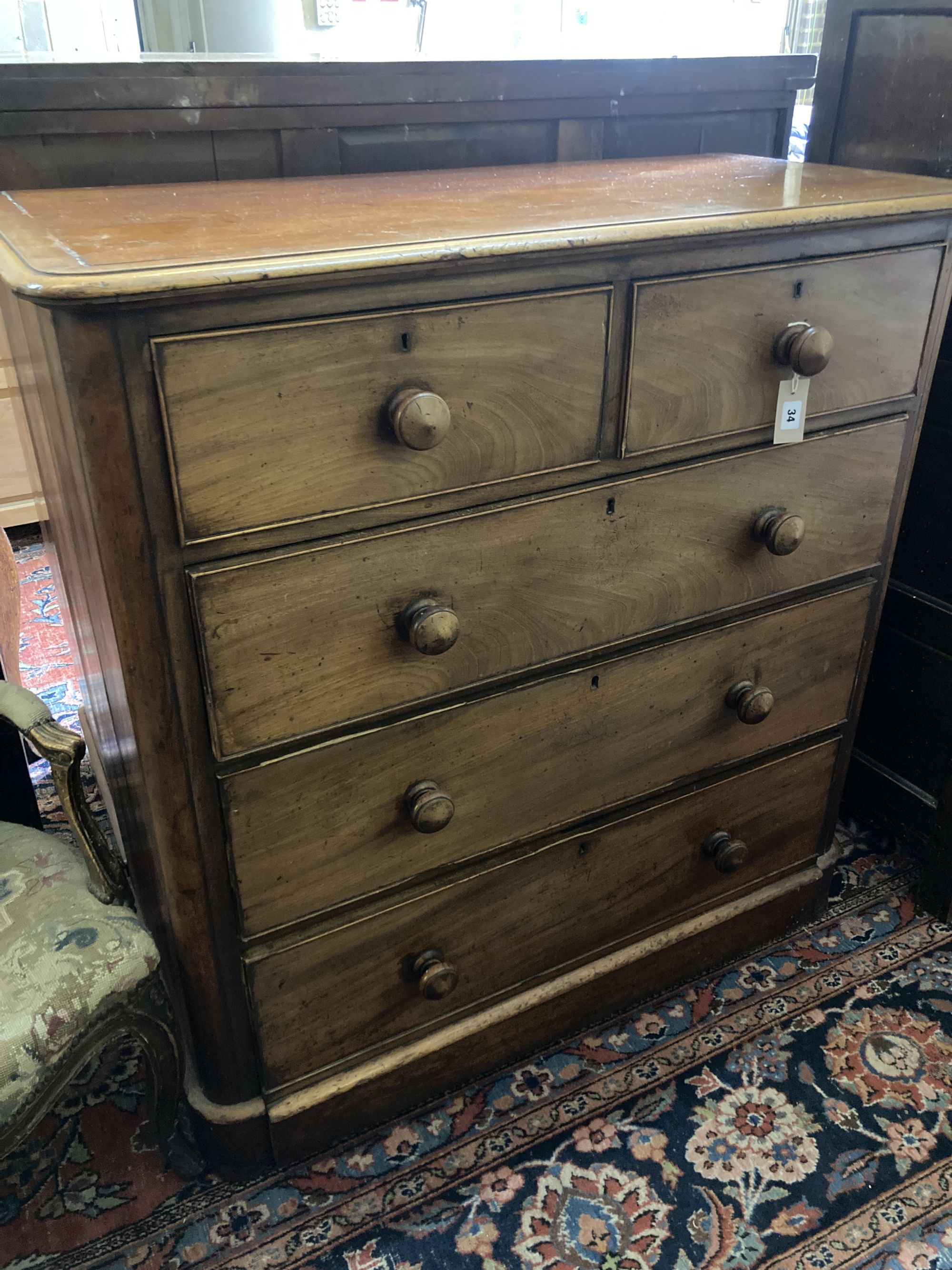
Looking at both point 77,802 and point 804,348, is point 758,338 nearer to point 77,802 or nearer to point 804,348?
point 804,348

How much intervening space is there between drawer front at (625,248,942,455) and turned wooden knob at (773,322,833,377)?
0.03 ft

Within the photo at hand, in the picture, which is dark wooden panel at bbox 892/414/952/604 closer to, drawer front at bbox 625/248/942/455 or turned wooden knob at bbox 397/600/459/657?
drawer front at bbox 625/248/942/455

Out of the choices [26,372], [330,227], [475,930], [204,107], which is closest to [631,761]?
[475,930]

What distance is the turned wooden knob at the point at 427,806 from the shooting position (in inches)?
44.2

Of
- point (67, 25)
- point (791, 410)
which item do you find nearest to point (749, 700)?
point (791, 410)

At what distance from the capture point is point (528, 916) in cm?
132

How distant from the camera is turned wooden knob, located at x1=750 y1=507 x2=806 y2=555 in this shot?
48.0 inches

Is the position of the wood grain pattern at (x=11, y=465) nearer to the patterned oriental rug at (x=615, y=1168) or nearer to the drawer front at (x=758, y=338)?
the patterned oriental rug at (x=615, y=1168)

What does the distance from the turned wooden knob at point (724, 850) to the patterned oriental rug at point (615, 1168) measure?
245 millimetres

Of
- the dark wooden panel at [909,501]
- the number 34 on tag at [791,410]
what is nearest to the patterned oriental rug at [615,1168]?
the dark wooden panel at [909,501]

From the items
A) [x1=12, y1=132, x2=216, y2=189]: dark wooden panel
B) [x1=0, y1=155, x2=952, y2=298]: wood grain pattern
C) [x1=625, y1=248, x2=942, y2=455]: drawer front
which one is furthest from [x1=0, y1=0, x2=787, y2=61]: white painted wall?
[x1=625, y1=248, x2=942, y2=455]: drawer front

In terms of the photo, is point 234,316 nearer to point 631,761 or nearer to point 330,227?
point 330,227

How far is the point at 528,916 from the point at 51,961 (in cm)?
58

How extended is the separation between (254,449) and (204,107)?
67cm
